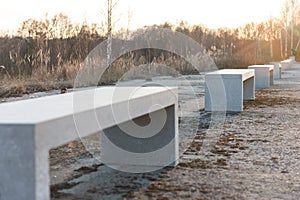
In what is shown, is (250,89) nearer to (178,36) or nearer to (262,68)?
(262,68)

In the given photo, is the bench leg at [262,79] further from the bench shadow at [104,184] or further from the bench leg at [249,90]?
the bench shadow at [104,184]

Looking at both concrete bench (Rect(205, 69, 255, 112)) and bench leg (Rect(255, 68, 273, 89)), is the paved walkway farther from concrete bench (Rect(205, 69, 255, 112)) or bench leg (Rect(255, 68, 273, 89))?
bench leg (Rect(255, 68, 273, 89))

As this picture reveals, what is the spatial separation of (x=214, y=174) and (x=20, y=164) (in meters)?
2.30

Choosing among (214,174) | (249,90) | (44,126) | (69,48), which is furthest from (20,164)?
(69,48)

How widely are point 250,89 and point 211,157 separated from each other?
20.8 feet

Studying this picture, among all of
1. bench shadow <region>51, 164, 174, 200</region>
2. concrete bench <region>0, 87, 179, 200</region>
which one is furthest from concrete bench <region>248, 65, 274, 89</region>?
bench shadow <region>51, 164, 174, 200</region>

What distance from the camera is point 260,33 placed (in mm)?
40719

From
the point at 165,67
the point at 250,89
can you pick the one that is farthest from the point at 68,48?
the point at 250,89

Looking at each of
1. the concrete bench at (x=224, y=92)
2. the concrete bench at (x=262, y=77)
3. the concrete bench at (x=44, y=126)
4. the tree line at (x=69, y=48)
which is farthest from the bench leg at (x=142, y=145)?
the concrete bench at (x=262, y=77)

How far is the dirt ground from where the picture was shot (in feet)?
13.0

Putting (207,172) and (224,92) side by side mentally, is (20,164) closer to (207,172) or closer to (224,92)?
(207,172)

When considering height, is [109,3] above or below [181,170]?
above

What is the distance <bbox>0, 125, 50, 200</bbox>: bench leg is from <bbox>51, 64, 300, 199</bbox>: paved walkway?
1179 millimetres

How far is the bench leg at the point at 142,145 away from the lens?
4859 mm
